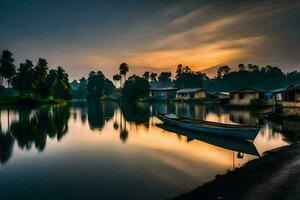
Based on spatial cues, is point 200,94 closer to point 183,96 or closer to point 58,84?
point 183,96

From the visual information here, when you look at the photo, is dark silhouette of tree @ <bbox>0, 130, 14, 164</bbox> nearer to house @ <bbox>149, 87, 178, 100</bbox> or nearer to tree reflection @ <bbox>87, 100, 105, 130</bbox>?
tree reflection @ <bbox>87, 100, 105, 130</bbox>

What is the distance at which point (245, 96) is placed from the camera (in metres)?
65.0

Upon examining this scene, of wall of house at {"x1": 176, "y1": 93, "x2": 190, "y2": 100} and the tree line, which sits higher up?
the tree line

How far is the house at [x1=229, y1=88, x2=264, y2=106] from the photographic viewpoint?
63938mm

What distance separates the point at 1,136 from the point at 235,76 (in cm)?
13941

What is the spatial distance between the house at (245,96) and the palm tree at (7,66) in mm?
82728

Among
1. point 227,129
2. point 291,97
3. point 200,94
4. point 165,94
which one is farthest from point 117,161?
point 165,94

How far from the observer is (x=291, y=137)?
25469mm

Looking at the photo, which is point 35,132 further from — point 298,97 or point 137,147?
point 298,97

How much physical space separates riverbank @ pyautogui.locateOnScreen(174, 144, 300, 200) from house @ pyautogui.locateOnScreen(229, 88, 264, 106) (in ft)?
172

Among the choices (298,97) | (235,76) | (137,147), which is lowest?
(137,147)

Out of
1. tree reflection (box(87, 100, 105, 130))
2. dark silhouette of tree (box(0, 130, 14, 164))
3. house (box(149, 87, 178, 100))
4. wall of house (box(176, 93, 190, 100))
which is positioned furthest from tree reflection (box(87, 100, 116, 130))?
house (box(149, 87, 178, 100))

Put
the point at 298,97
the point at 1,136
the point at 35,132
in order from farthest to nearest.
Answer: the point at 298,97 < the point at 35,132 < the point at 1,136

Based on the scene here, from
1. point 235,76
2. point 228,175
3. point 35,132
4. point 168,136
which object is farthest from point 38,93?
point 235,76
